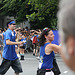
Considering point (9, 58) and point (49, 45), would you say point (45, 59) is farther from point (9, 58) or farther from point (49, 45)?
point (9, 58)

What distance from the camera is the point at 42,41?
16.0 ft

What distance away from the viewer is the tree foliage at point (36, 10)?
20.4 meters

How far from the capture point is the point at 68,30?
98 centimetres

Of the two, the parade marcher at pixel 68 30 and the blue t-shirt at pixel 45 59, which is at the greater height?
the parade marcher at pixel 68 30

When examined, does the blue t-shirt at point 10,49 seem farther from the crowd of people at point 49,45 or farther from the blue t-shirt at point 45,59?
the blue t-shirt at point 45,59

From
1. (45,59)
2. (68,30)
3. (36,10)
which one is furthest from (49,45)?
(36,10)

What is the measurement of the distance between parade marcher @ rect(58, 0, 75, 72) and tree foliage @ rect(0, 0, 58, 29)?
19.2 m

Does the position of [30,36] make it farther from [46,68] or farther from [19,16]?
[46,68]

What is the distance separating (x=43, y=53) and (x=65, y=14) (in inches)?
145

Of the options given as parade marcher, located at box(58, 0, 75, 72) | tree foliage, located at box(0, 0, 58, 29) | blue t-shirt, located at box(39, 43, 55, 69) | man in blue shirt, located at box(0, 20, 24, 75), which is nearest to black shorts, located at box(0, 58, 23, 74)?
man in blue shirt, located at box(0, 20, 24, 75)

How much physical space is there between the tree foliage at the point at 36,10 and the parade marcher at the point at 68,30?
756 inches

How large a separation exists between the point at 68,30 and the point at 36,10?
23.0 m

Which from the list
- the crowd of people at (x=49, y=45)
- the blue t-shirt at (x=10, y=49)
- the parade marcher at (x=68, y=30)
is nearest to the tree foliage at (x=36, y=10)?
the crowd of people at (x=49, y=45)

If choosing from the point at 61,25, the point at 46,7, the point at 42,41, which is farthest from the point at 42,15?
the point at 61,25
